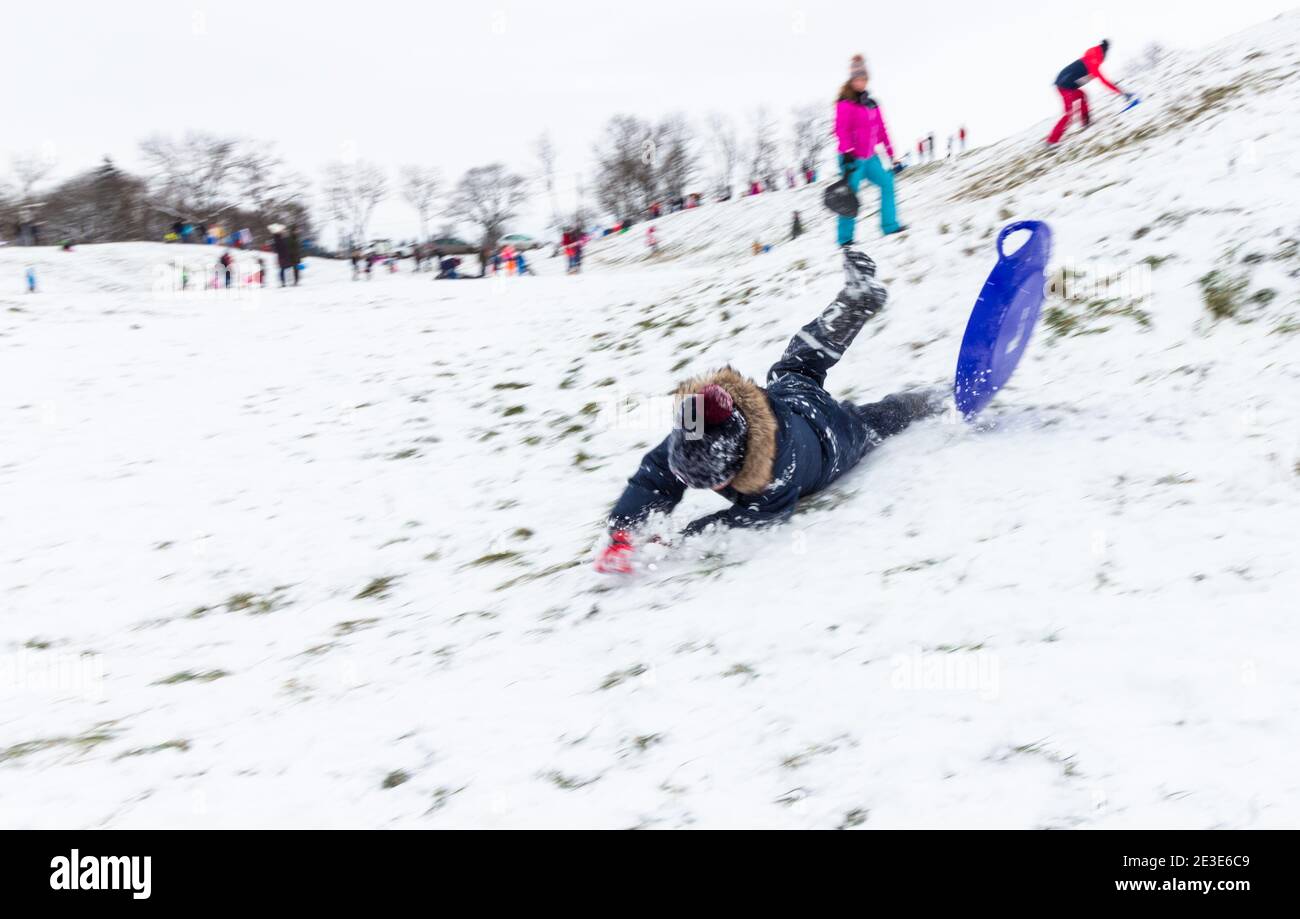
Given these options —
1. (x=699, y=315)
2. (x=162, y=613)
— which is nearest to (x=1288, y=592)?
(x=162, y=613)

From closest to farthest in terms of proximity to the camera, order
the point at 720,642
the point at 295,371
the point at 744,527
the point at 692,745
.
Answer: the point at 692,745, the point at 720,642, the point at 744,527, the point at 295,371

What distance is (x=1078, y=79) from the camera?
11.3m

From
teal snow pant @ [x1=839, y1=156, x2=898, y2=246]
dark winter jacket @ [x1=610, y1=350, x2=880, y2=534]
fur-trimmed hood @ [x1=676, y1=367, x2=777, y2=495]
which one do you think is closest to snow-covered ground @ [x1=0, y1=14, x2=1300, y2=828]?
dark winter jacket @ [x1=610, y1=350, x2=880, y2=534]

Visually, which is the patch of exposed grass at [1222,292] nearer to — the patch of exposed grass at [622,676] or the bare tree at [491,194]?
the patch of exposed grass at [622,676]

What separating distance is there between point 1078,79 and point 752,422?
1089 centimetres

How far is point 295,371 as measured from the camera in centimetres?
898

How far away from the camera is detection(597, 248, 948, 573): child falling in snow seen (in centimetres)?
328

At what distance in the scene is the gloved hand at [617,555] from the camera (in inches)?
142

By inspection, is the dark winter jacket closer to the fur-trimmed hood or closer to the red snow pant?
the fur-trimmed hood

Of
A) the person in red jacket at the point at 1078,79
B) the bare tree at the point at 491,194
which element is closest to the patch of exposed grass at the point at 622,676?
the person in red jacket at the point at 1078,79

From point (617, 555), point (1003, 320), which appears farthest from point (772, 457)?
point (1003, 320)

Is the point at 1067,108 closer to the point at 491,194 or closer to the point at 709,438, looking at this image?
the point at 709,438
